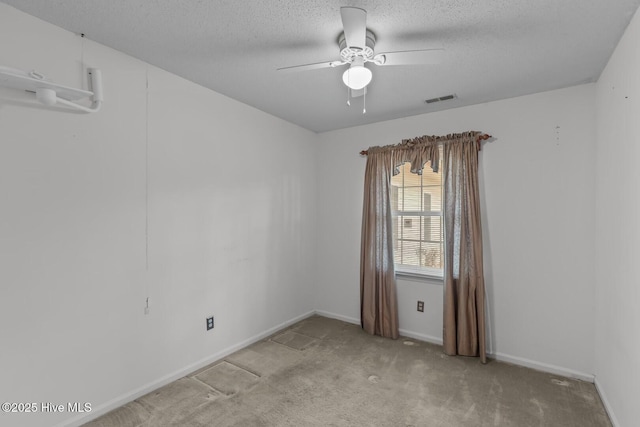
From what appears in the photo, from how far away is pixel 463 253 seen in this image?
3.00m

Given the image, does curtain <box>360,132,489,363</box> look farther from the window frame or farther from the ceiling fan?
the ceiling fan

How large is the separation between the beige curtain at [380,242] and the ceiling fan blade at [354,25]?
6.17 feet

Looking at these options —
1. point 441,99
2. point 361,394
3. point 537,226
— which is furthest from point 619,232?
point 361,394

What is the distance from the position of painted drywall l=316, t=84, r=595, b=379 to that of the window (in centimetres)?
29

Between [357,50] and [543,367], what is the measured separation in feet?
10.0

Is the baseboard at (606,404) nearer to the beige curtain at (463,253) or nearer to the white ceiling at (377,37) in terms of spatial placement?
the beige curtain at (463,253)

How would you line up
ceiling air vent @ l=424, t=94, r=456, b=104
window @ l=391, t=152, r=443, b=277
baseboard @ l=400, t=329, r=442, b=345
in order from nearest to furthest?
ceiling air vent @ l=424, t=94, r=456, b=104 < baseboard @ l=400, t=329, r=442, b=345 < window @ l=391, t=152, r=443, b=277

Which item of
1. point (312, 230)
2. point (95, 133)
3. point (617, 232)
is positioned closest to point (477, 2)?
point (617, 232)

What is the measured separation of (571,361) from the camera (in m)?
2.63

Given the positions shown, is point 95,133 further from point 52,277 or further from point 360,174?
point 360,174

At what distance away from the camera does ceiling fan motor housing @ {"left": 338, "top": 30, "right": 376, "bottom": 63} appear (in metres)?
1.78

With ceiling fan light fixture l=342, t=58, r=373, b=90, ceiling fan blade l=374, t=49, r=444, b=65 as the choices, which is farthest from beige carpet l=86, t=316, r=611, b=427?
ceiling fan blade l=374, t=49, r=444, b=65

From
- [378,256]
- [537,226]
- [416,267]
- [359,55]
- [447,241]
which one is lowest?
[416,267]

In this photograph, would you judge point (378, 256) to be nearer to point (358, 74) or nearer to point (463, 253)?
point (463, 253)
